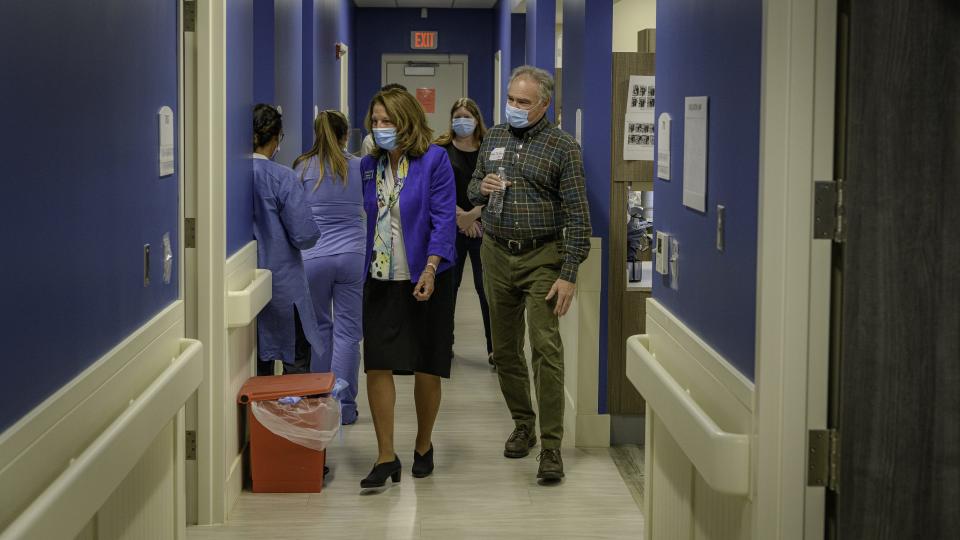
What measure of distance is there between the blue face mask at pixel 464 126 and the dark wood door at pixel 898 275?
4346mm

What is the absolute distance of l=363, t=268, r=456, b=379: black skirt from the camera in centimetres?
438

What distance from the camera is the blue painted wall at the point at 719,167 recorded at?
2.29 m

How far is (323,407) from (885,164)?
9.02ft

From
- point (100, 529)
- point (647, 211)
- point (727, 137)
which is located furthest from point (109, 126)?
point (647, 211)

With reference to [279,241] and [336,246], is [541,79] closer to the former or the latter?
[279,241]

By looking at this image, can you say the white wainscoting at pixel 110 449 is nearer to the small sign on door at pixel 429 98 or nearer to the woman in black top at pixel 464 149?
the woman in black top at pixel 464 149

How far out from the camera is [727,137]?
2.48m

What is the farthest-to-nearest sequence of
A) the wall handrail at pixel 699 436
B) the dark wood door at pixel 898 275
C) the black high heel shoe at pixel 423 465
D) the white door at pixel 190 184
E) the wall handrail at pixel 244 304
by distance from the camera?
the black high heel shoe at pixel 423 465
the wall handrail at pixel 244 304
the white door at pixel 190 184
the wall handrail at pixel 699 436
the dark wood door at pixel 898 275

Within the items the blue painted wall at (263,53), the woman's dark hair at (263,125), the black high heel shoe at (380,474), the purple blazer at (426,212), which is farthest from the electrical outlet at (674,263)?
the blue painted wall at (263,53)

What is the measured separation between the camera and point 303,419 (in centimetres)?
440

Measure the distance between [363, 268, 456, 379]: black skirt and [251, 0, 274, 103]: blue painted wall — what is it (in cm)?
243

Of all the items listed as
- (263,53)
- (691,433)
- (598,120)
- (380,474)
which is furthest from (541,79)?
(263,53)

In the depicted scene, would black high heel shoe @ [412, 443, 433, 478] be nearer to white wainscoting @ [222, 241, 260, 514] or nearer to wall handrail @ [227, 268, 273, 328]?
white wainscoting @ [222, 241, 260, 514]

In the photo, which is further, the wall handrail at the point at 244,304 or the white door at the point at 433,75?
the white door at the point at 433,75
